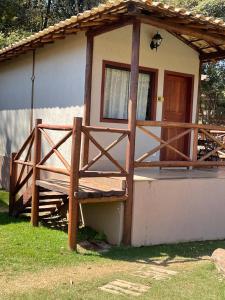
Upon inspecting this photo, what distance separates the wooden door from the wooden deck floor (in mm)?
2619

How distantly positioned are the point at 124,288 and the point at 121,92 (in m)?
5.12

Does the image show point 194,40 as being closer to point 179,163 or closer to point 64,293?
point 179,163

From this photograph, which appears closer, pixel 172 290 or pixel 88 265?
pixel 172 290

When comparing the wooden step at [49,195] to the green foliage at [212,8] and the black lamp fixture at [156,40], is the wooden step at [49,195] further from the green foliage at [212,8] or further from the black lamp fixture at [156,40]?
the green foliage at [212,8]

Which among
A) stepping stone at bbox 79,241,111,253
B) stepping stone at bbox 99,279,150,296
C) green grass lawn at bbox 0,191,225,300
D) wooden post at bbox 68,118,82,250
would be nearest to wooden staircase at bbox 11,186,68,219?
green grass lawn at bbox 0,191,225,300

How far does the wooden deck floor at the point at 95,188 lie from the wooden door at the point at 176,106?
262cm

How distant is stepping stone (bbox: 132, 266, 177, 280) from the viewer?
6.13m

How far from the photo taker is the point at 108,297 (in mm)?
5223

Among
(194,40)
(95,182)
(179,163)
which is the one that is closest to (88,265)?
(95,182)

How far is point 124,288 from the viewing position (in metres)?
5.62

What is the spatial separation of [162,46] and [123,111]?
1.76m

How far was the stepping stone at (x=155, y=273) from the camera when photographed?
6.13 meters

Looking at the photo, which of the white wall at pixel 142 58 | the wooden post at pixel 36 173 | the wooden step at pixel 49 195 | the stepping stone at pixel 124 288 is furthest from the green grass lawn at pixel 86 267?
the white wall at pixel 142 58

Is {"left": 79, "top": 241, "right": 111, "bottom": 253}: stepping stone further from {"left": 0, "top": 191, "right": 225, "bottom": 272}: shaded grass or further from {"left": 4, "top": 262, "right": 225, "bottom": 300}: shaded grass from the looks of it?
{"left": 4, "top": 262, "right": 225, "bottom": 300}: shaded grass
